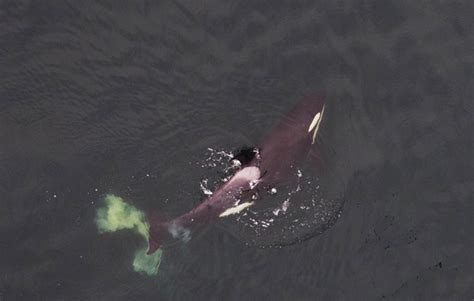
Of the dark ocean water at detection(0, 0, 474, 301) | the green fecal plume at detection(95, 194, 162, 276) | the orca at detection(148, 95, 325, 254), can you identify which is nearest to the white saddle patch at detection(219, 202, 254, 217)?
the orca at detection(148, 95, 325, 254)

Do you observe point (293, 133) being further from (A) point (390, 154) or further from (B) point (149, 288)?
(B) point (149, 288)

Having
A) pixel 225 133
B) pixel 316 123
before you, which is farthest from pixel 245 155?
pixel 316 123

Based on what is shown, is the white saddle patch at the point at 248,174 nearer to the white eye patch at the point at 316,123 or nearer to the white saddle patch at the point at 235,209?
the white saddle patch at the point at 235,209

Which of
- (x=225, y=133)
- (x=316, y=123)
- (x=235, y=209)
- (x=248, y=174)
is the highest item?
(x=225, y=133)

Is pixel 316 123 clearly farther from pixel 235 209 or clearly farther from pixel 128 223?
pixel 128 223

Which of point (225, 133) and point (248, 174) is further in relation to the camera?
point (225, 133)

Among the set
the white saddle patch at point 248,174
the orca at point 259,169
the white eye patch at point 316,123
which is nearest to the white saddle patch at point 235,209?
the orca at point 259,169

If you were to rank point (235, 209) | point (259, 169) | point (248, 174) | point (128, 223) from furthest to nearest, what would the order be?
point (259, 169) → point (248, 174) → point (235, 209) → point (128, 223)
